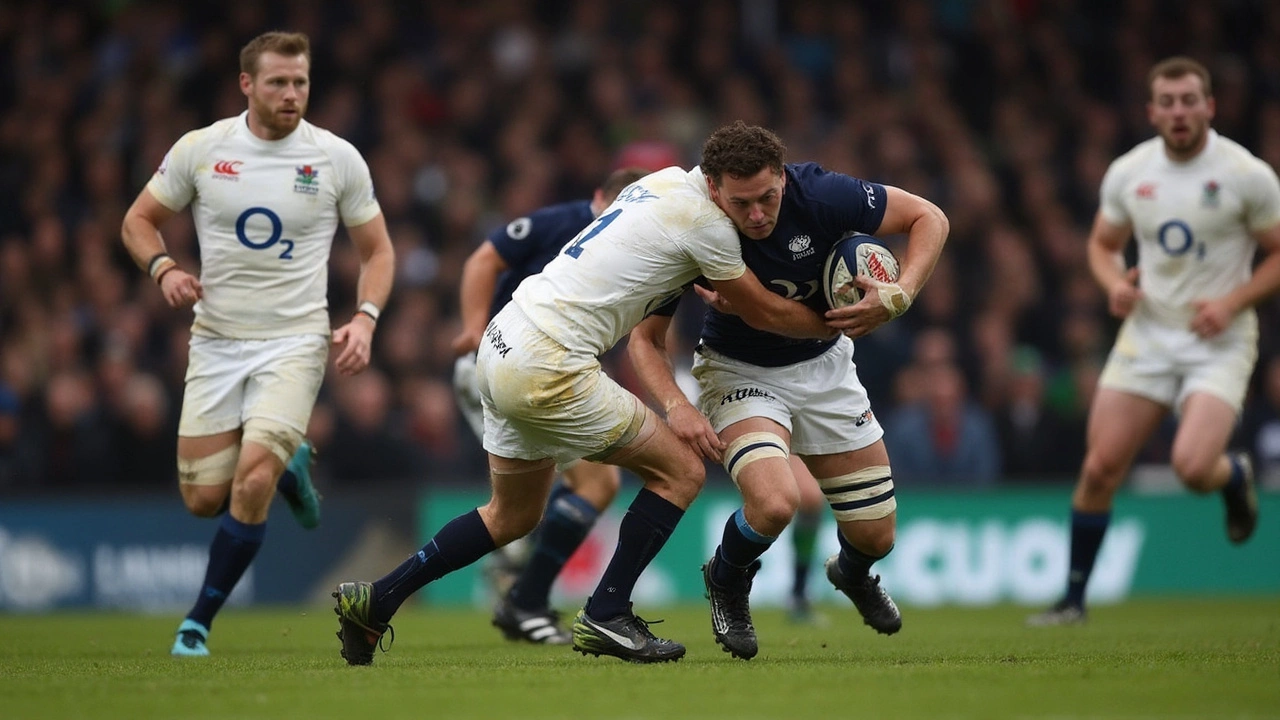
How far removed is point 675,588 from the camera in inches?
545

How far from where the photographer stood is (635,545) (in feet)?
23.0

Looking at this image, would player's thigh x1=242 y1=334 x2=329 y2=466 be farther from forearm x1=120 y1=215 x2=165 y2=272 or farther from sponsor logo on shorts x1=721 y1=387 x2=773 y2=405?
sponsor logo on shorts x1=721 y1=387 x2=773 y2=405

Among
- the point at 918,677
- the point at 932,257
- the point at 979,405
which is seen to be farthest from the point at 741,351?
the point at 979,405

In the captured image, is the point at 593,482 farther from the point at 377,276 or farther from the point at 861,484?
the point at 861,484

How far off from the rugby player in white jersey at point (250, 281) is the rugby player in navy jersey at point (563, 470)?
1005mm

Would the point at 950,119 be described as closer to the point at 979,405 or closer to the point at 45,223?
the point at 979,405

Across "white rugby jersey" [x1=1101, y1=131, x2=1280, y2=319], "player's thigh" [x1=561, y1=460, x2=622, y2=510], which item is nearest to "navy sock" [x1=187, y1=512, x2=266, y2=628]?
"player's thigh" [x1=561, y1=460, x2=622, y2=510]

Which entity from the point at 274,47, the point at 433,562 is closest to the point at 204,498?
the point at 433,562

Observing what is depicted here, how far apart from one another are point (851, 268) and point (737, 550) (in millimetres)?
1286

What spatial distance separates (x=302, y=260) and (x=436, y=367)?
742 cm

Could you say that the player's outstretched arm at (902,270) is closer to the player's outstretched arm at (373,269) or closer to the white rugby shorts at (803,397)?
the white rugby shorts at (803,397)

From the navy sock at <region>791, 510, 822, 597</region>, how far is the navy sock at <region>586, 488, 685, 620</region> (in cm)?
377

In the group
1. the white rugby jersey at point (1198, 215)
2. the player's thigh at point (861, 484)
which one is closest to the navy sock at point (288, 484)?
the player's thigh at point (861, 484)

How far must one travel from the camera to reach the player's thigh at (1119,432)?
9602 mm
